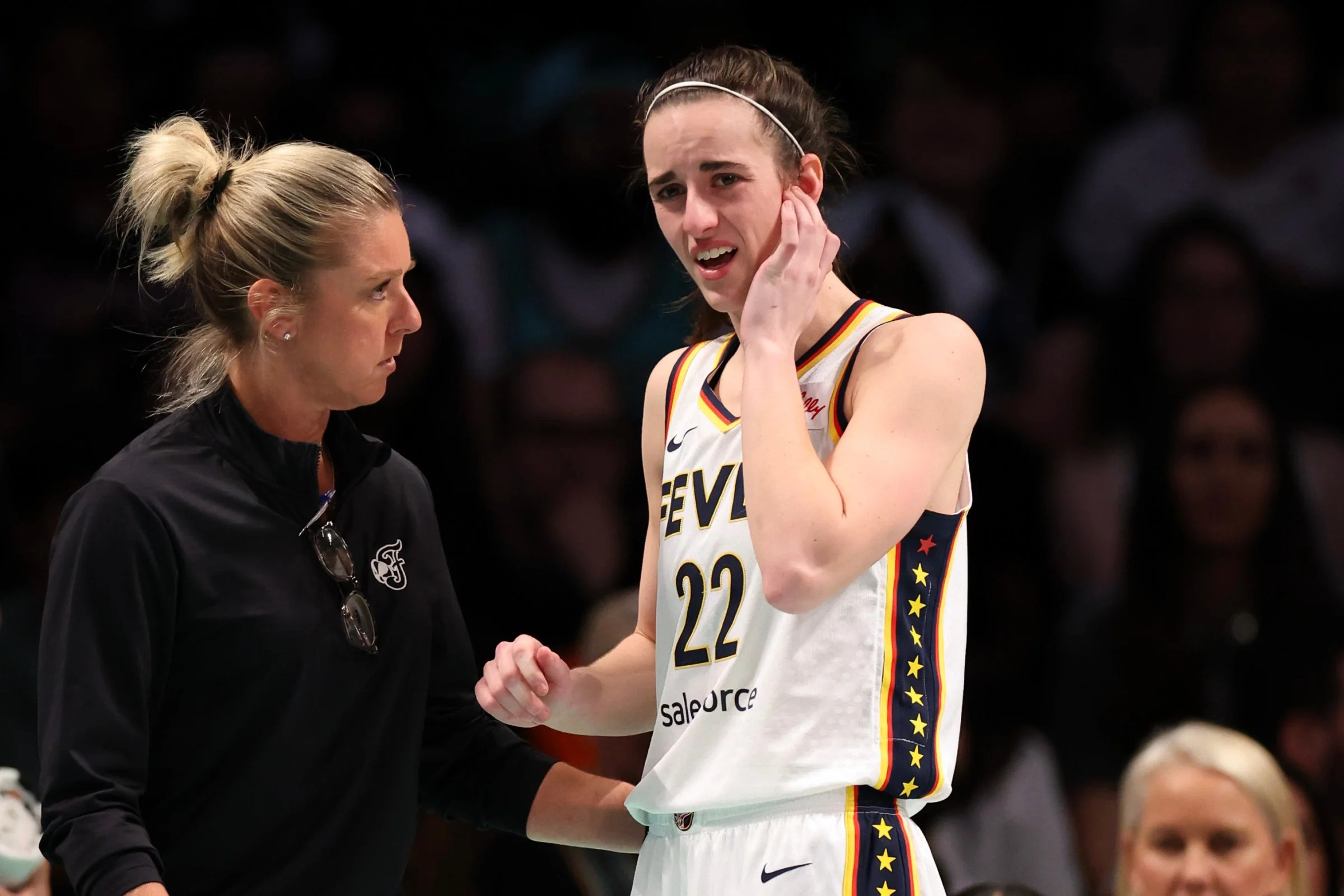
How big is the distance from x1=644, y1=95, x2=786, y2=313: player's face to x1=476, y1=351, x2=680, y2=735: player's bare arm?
37 centimetres

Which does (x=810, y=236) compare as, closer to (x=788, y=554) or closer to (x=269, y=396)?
(x=788, y=554)

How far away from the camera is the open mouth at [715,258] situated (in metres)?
2.57

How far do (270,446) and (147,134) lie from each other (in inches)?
23.8

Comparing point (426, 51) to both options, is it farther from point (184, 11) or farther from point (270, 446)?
point (270, 446)

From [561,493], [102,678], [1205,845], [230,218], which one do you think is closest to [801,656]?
[102,678]

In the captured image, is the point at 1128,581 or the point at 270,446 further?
the point at 1128,581

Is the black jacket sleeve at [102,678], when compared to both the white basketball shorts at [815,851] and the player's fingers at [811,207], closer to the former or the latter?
the white basketball shorts at [815,851]

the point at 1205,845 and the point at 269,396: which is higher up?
the point at 269,396

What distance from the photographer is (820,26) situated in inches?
233

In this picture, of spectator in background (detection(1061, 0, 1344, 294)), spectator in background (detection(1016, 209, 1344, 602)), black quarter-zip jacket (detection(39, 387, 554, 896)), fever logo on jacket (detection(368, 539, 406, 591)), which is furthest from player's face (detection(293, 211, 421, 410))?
spectator in background (detection(1061, 0, 1344, 294))

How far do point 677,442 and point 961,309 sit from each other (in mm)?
3194

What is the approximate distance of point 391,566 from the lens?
2.72 m

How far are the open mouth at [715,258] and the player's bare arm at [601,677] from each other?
1.15 ft

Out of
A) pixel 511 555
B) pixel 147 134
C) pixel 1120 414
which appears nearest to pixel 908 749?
pixel 147 134
